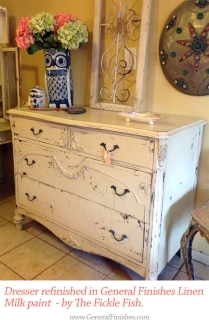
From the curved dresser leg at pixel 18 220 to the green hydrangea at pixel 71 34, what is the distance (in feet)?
4.09

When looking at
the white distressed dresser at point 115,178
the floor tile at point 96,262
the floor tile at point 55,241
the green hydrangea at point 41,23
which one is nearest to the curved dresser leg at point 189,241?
the white distressed dresser at point 115,178

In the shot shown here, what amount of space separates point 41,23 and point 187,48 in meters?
0.84

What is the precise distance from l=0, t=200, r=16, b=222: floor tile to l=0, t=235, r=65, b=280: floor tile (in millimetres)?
451

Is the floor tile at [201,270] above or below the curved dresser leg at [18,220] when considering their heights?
below

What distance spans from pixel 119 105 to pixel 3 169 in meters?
1.72

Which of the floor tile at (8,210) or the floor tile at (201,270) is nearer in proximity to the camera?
the floor tile at (201,270)

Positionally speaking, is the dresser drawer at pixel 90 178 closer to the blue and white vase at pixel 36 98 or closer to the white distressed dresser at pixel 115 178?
the white distressed dresser at pixel 115 178

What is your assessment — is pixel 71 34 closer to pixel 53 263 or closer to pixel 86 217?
pixel 86 217

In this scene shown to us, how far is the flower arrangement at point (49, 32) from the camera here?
5.16ft

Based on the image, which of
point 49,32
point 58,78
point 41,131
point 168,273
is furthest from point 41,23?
point 168,273

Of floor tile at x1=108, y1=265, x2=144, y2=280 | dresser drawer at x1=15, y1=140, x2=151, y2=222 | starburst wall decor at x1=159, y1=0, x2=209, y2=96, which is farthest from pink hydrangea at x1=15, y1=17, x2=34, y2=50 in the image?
floor tile at x1=108, y1=265, x2=144, y2=280
